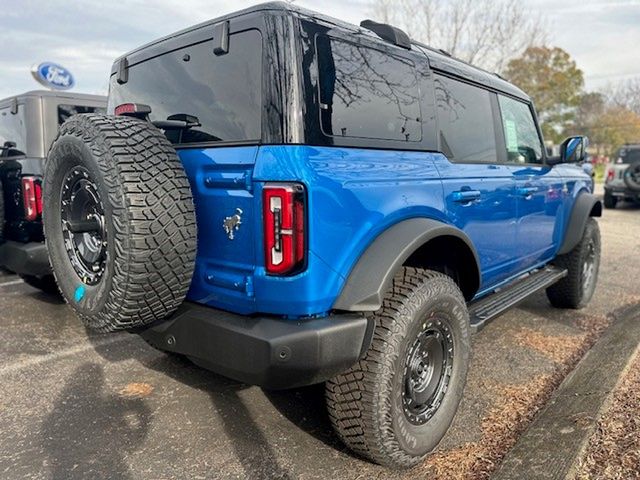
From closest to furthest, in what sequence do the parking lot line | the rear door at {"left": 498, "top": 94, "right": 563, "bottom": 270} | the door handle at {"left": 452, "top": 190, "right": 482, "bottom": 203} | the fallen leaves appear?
the door handle at {"left": 452, "top": 190, "right": 482, "bottom": 203}, the fallen leaves, the parking lot line, the rear door at {"left": 498, "top": 94, "right": 563, "bottom": 270}

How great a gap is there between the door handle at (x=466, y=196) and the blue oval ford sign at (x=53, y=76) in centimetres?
960

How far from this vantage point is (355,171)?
2.09 meters

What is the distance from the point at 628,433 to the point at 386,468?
46.1 inches

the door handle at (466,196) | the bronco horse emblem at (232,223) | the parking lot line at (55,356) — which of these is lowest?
the parking lot line at (55,356)

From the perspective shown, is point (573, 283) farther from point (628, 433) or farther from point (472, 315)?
point (628, 433)

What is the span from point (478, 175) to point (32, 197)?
3.30 m

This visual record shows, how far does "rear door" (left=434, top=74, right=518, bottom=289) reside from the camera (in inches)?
109

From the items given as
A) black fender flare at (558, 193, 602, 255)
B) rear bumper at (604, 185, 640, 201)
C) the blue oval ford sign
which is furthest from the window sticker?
rear bumper at (604, 185, 640, 201)

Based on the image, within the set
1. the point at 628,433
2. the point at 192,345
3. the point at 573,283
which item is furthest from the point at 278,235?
the point at 573,283

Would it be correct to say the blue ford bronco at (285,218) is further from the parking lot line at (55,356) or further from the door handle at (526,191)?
the parking lot line at (55,356)

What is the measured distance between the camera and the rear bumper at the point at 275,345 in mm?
1902

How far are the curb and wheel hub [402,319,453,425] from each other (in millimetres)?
Answer: 411

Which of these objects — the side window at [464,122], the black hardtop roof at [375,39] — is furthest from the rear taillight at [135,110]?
the side window at [464,122]

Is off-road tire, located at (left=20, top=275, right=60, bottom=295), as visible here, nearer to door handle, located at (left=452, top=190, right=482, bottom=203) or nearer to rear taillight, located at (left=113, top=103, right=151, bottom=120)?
rear taillight, located at (left=113, top=103, right=151, bottom=120)
